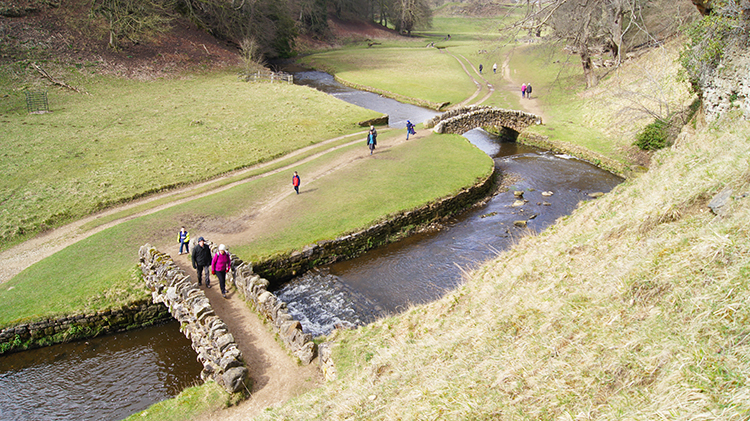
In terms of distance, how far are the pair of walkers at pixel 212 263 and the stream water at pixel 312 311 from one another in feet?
8.22

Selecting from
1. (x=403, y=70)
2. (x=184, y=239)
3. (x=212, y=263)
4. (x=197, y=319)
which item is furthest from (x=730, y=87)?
(x=403, y=70)

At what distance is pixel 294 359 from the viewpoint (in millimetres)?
12656

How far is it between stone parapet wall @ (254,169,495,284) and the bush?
48.9 ft

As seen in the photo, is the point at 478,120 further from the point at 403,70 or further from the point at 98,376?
the point at 98,376

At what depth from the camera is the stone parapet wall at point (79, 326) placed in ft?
50.3

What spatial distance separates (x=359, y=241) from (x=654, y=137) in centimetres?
2402

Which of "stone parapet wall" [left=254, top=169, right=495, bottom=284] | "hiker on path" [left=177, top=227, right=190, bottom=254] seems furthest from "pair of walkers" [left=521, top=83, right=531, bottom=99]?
"hiker on path" [left=177, top=227, right=190, bottom=254]

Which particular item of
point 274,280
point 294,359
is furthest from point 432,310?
point 274,280

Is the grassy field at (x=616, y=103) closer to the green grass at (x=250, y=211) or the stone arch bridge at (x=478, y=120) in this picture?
the stone arch bridge at (x=478, y=120)

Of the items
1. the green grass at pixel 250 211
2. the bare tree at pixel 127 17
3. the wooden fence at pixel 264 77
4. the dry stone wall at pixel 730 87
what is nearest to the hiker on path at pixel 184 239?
the green grass at pixel 250 211

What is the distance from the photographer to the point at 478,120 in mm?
40250

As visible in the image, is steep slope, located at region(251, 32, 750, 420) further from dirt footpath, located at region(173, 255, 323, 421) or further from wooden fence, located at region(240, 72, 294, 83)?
wooden fence, located at region(240, 72, 294, 83)

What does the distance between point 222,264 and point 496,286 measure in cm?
933

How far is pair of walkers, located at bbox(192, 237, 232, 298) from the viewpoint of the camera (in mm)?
15406
